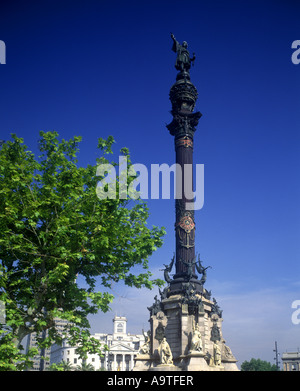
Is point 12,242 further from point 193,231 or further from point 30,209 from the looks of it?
point 193,231

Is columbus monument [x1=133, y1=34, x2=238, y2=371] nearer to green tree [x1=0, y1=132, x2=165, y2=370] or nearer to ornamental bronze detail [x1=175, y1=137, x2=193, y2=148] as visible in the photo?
ornamental bronze detail [x1=175, y1=137, x2=193, y2=148]

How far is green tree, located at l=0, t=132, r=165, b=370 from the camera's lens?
16.8 m

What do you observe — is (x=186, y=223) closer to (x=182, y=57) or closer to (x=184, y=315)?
(x=184, y=315)

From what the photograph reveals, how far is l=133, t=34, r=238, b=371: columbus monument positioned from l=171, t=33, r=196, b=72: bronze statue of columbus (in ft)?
19.8

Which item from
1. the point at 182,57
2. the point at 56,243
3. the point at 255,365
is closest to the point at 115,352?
the point at 255,365

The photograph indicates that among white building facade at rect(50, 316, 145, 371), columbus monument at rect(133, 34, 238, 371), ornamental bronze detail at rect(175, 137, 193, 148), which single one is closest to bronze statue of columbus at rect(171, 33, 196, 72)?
columbus monument at rect(133, 34, 238, 371)

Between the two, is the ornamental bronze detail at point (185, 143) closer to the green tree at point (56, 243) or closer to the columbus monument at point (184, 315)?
the columbus monument at point (184, 315)

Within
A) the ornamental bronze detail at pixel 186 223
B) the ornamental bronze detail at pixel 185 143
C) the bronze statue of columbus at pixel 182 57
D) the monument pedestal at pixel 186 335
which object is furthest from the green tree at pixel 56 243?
the bronze statue of columbus at pixel 182 57

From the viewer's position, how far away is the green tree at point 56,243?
1683 centimetres

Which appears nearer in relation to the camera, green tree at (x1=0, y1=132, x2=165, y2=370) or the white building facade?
green tree at (x1=0, y1=132, x2=165, y2=370)

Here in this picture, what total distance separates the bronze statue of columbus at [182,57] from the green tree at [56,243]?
26.7 metres
